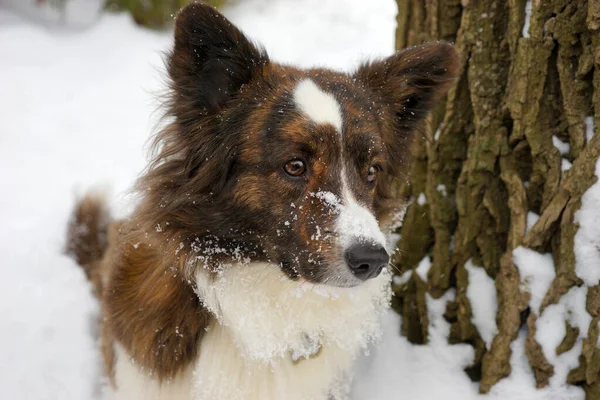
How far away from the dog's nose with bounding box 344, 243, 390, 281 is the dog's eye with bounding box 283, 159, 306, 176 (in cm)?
47

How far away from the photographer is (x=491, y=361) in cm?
300

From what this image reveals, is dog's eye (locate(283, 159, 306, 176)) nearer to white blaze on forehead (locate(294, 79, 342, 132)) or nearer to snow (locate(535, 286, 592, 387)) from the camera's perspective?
white blaze on forehead (locate(294, 79, 342, 132))

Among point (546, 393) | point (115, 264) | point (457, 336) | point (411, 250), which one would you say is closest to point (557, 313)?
point (546, 393)

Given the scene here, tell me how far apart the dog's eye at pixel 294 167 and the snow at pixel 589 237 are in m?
1.37

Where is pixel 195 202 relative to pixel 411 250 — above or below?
above

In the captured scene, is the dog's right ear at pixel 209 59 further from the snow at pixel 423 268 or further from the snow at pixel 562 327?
the snow at pixel 562 327

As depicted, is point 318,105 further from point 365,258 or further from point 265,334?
point 265,334

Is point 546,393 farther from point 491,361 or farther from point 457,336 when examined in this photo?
point 457,336

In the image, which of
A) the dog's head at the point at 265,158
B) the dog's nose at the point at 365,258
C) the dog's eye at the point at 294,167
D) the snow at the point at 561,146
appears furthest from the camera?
the snow at the point at 561,146

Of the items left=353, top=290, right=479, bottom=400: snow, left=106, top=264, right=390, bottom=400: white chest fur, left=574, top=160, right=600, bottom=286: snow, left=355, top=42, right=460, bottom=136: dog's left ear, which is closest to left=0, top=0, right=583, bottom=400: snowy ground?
left=353, top=290, right=479, bottom=400: snow

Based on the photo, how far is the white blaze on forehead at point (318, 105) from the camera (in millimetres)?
2455

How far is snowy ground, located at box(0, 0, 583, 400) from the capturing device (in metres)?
3.34

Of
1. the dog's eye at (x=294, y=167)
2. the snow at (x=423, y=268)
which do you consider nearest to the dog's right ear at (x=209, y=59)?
the dog's eye at (x=294, y=167)

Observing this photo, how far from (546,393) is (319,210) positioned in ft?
5.11
